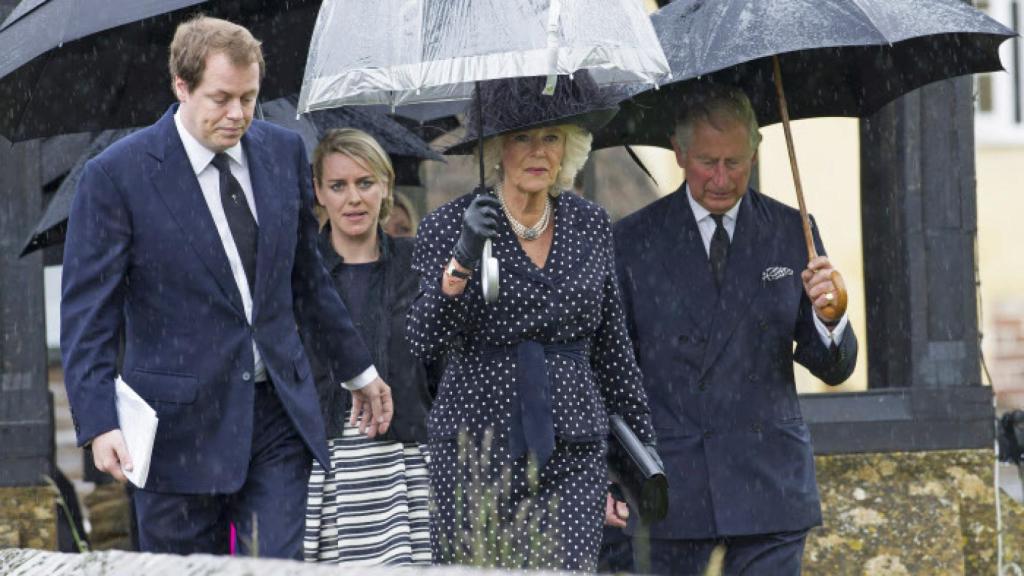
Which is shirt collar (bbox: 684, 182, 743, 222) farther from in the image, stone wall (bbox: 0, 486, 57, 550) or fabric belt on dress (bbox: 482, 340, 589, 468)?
stone wall (bbox: 0, 486, 57, 550)

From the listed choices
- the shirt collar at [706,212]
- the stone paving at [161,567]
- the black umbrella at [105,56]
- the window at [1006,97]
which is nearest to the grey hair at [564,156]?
the shirt collar at [706,212]

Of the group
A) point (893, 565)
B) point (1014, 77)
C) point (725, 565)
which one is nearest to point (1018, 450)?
point (893, 565)

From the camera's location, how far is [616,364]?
5.48 m

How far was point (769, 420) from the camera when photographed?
5844 millimetres

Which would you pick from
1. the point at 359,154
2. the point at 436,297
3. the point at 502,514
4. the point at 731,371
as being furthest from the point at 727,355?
the point at 359,154

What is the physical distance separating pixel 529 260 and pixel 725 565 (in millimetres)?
1253

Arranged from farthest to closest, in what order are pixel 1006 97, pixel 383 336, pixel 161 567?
pixel 1006 97 < pixel 383 336 < pixel 161 567

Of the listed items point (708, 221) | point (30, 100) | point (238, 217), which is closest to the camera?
point (238, 217)

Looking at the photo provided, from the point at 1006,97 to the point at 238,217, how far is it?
48.3 ft

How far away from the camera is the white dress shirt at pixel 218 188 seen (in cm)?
511

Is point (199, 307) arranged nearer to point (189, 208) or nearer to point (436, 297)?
point (189, 208)

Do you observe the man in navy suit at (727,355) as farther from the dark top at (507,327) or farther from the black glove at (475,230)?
the black glove at (475,230)

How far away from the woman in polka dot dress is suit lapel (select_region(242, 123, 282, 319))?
0.38 meters

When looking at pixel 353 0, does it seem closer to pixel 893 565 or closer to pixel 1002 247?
pixel 893 565
